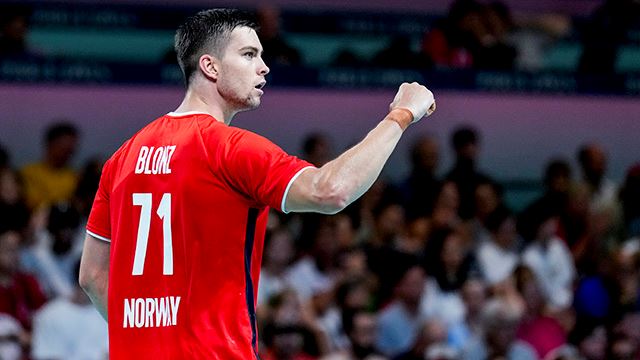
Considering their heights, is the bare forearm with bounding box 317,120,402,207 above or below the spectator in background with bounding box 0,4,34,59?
below

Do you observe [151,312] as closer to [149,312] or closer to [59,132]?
[149,312]

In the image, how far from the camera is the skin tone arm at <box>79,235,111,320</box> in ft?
14.4

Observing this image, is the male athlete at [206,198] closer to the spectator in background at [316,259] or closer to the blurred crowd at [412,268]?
the blurred crowd at [412,268]

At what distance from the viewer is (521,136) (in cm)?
1380

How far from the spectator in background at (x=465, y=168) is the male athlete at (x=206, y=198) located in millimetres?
7438

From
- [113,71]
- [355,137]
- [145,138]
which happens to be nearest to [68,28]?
[113,71]

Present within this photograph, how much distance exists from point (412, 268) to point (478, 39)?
3.03 m

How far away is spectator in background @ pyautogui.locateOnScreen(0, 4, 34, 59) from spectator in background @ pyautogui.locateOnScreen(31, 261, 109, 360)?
2498mm

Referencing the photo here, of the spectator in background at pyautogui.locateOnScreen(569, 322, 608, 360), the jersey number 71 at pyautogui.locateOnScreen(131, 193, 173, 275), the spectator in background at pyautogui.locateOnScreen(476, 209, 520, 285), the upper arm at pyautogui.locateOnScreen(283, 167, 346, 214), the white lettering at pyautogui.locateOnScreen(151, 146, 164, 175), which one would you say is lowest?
the spectator in background at pyautogui.locateOnScreen(569, 322, 608, 360)

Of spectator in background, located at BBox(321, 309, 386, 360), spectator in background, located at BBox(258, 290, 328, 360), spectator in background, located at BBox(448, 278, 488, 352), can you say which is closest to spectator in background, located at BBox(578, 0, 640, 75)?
spectator in background, located at BBox(448, 278, 488, 352)

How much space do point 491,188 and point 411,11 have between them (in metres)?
2.73

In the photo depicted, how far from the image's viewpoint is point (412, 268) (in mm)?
9734

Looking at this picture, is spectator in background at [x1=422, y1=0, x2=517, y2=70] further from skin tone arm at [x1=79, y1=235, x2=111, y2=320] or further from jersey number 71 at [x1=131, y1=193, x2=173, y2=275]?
jersey number 71 at [x1=131, y1=193, x2=173, y2=275]

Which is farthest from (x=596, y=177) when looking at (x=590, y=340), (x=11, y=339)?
(x=11, y=339)
